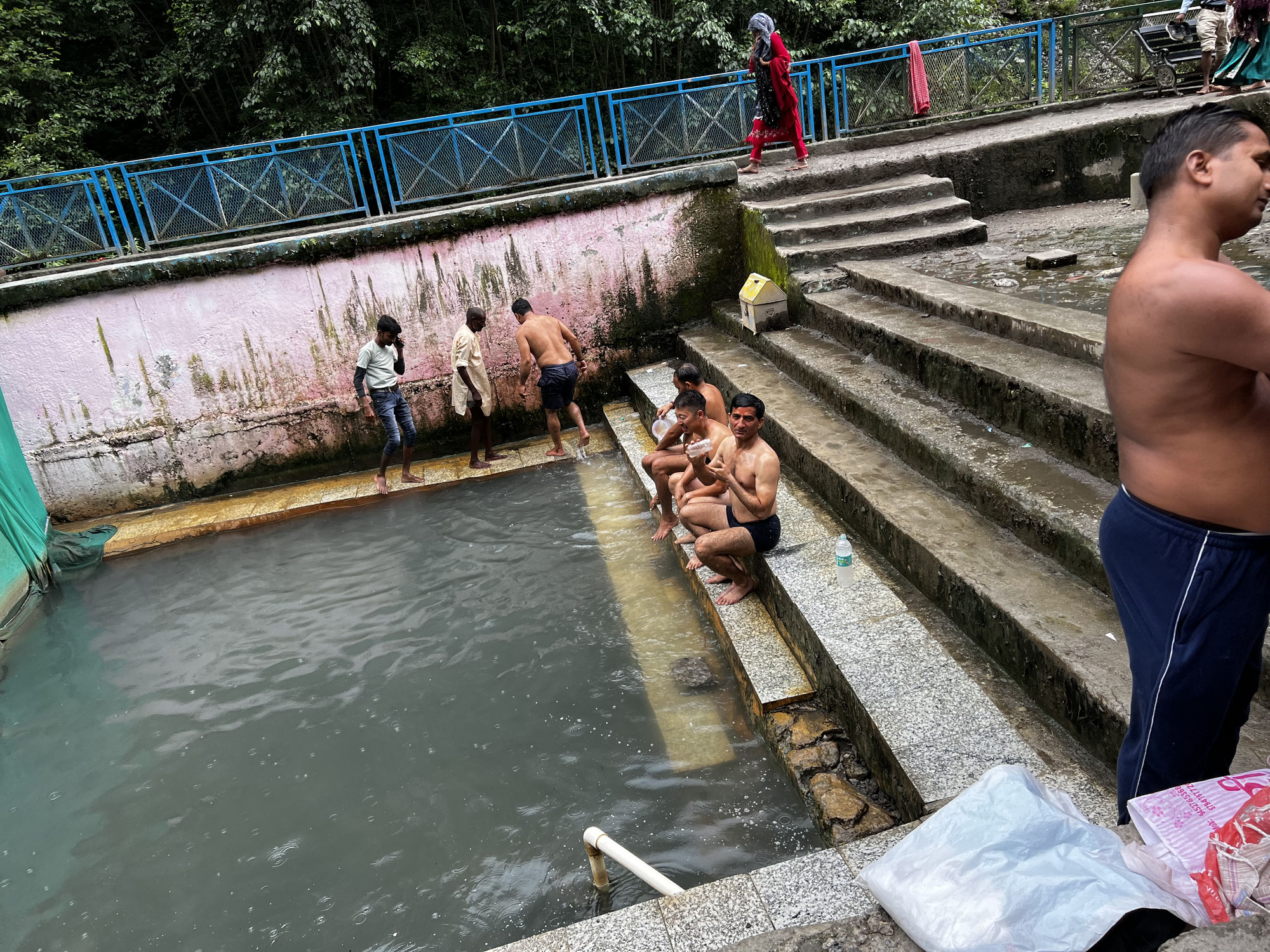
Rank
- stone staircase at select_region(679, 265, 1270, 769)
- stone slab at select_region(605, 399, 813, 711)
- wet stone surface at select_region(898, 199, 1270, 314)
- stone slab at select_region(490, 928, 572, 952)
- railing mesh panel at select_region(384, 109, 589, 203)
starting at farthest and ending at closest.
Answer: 1. railing mesh panel at select_region(384, 109, 589, 203)
2. wet stone surface at select_region(898, 199, 1270, 314)
3. stone slab at select_region(605, 399, 813, 711)
4. stone staircase at select_region(679, 265, 1270, 769)
5. stone slab at select_region(490, 928, 572, 952)

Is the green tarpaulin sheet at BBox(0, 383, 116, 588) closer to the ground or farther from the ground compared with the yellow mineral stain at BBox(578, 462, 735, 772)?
farther from the ground

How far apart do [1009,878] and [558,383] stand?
765 cm

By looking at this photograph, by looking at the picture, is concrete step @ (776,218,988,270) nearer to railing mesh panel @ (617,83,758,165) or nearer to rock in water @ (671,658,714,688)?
railing mesh panel @ (617,83,758,165)

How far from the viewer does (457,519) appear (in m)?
7.98

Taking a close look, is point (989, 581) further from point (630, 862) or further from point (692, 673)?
point (630, 862)

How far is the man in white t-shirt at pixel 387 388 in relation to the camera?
8.45 meters

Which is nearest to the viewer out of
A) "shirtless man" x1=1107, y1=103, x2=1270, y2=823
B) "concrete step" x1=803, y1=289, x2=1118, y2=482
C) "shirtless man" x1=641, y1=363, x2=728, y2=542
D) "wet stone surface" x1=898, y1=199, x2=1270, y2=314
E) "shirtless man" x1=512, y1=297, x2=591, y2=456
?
"shirtless man" x1=1107, y1=103, x2=1270, y2=823

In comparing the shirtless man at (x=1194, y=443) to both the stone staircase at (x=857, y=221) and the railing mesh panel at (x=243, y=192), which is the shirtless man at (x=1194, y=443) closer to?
the stone staircase at (x=857, y=221)

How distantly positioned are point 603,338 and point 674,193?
180 cm

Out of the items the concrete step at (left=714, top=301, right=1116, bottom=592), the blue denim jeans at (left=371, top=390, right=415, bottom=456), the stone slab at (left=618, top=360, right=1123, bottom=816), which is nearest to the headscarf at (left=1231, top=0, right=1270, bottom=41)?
the concrete step at (left=714, top=301, right=1116, bottom=592)

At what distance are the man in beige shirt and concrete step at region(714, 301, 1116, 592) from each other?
10.9 ft

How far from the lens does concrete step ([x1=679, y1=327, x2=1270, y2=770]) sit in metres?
3.13

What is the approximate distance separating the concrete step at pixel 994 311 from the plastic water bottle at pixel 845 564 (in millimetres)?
1594

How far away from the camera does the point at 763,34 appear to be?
363 inches
